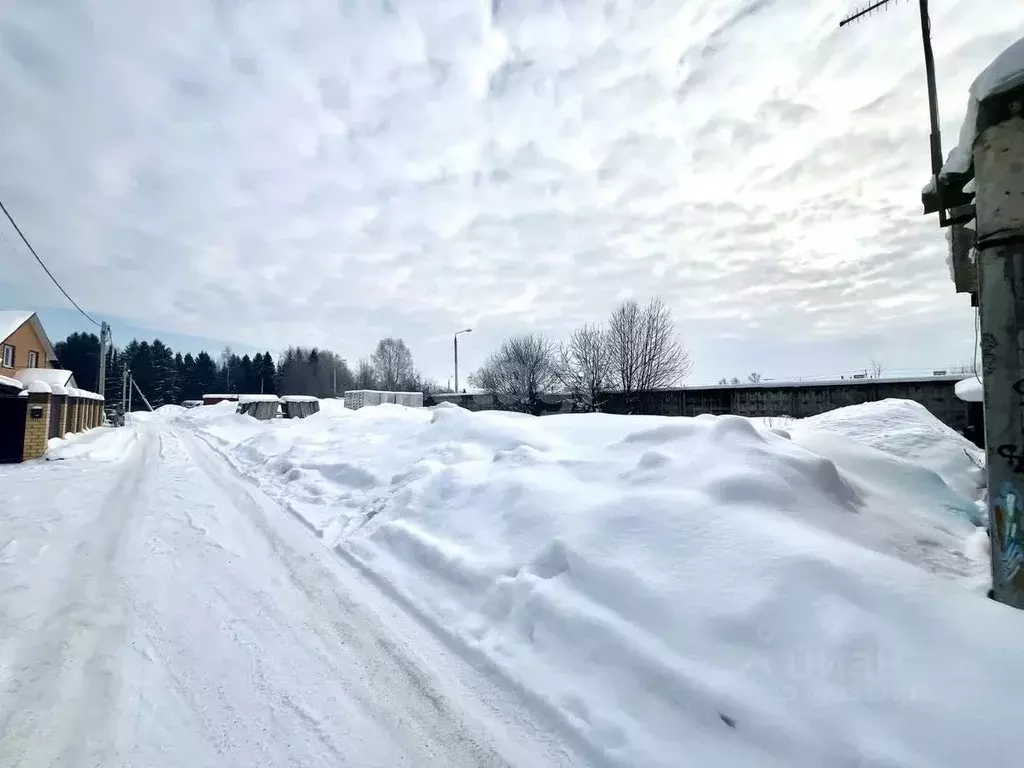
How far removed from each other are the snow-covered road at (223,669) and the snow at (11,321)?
1362 inches

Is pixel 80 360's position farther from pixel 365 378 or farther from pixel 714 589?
pixel 714 589

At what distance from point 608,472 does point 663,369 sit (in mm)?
22440

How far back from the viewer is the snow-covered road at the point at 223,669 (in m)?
2.90

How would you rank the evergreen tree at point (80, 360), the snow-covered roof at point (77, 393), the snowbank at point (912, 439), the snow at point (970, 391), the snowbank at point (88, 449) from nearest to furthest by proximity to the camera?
the snowbank at point (912, 439) → the snow at point (970, 391) → the snowbank at point (88, 449) → the snow-covered roof at point (77, 393) → the evergreen tree at point (80, 360)

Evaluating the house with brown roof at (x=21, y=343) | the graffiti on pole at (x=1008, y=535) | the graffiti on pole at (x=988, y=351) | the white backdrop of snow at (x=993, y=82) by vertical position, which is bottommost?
the graffiti on pole at (x=1008, y=535)

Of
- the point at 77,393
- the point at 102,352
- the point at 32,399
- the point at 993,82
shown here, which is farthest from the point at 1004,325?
the point at 102,352

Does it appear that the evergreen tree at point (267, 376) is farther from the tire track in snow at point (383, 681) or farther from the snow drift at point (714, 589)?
the tire track in snow at point (383, 681)

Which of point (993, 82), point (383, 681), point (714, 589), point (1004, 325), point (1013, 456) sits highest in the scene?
point (993, 82)

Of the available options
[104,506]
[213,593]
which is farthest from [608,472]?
[104,506]

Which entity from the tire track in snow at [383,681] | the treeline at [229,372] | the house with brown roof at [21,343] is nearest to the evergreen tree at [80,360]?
the treeline at [229,372]

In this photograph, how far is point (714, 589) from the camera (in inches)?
151

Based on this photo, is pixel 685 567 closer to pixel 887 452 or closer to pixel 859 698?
pixel 859 698

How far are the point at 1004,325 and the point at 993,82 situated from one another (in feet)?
6.55

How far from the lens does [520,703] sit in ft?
11.0
